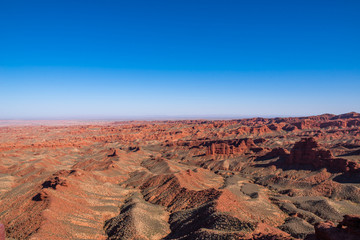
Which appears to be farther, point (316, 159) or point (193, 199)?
point (316, 159)

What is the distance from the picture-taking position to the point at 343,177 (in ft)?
227

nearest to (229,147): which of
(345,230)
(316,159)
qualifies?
(316,159)

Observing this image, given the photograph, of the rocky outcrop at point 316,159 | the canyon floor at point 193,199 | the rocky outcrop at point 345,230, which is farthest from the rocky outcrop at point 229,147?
the rocky outcrop at point 345,230

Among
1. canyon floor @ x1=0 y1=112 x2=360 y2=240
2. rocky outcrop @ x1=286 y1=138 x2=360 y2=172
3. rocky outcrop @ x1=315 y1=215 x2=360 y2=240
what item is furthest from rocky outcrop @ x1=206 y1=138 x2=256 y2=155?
rocky outcrop @ x1=315 y1=215 x2=360 y2=240

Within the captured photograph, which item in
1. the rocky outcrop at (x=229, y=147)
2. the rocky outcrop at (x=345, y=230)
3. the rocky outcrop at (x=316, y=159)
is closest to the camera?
the rocky outcrop at (x=345, y=230)

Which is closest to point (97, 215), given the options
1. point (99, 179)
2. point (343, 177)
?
point (99, 179)

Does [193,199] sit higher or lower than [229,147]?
A: lower

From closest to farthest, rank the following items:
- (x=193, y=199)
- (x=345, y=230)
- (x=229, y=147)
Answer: (x=345, y=230)
(x=193, y=199)
(x=229, y=147)

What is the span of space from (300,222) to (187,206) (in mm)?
24097

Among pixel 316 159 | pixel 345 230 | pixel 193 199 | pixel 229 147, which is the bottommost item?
pixel 193 199

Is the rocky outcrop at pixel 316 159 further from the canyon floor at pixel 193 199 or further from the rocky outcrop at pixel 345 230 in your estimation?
the rocky outcrop at pixel 345 230

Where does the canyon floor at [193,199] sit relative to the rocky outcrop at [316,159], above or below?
below

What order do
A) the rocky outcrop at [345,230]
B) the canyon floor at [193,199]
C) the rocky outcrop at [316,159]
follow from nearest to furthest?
1. the rocky outcrop at [345,230]
2. the canyon floor at [193,199]
3. the rocky outcrop at [316,159]

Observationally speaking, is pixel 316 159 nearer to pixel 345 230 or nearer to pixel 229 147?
pixel 229 147
